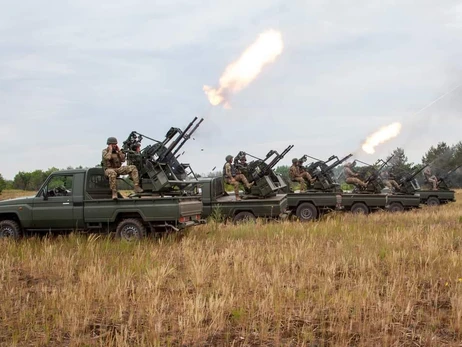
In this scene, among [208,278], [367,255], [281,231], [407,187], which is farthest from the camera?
[407,187]

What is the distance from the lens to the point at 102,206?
11602 millimetres

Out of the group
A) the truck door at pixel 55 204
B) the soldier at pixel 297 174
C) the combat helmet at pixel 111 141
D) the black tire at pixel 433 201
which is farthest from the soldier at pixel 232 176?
the black tire at pixel 433 201

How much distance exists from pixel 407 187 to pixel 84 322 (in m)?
23.2

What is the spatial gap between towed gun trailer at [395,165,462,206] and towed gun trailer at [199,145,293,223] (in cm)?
1141

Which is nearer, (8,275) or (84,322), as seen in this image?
(84,322)

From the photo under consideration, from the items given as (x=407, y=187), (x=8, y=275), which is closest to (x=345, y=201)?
(x=407, y=187)

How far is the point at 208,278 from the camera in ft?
23.8

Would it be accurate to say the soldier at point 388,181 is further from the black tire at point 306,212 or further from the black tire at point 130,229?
the black tire at point 130,229

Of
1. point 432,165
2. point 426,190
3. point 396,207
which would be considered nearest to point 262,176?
point 396,207

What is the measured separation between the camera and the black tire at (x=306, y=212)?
18.4 m

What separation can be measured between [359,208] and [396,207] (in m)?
3.08

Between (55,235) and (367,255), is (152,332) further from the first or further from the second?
(55,235)

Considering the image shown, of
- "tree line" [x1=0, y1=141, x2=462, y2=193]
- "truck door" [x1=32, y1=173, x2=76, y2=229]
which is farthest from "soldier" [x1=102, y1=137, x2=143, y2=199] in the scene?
"tree line" [x1=0, y1=141, x2=462, y2=193]

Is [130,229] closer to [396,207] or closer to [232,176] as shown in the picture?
[232,176]
